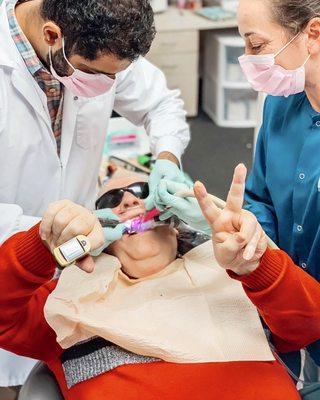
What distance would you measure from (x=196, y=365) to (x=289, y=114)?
0.71m

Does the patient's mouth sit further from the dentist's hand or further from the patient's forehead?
the dentist's hand

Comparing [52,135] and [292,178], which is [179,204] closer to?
[292,178]

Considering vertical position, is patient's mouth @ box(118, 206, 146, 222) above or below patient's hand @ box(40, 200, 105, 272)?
below

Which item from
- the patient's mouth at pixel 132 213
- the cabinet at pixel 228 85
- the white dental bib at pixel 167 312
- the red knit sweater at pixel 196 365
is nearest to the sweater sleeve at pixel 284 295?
the red knit sweater at pixel 196 365

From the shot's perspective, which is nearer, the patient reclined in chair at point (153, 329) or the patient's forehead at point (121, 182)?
the patient reclined in chair at point (153, 329)

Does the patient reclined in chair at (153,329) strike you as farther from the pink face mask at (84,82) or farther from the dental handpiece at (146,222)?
the pink face mask at (84,82)

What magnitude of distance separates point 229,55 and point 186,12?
1.75 feet

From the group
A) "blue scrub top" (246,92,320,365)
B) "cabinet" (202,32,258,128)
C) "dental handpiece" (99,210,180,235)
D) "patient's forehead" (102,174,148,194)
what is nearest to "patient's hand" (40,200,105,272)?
"dental handpiece" (99,210,180,235)

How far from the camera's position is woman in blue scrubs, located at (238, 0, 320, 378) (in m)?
1.49

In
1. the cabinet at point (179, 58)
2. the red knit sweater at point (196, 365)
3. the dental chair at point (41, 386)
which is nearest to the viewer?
the red knit sweater at point (196, 365)

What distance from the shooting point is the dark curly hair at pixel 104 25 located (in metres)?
1.45

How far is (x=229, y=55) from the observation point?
4348mm

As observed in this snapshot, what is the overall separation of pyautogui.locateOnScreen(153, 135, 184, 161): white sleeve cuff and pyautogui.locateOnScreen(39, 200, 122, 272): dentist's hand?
0.61 metres

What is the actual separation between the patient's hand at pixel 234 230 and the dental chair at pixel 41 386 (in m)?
0.58
